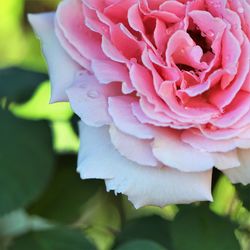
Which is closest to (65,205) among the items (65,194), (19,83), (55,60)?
(65,194)

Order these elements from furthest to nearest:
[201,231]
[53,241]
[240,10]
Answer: [53,241]
[201,231]
[240,10]

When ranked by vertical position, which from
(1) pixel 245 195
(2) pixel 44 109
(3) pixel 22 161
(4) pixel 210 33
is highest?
(4) pixel 210 33

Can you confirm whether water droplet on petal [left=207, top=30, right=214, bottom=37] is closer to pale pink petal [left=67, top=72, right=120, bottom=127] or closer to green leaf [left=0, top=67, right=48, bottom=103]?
pale pink petal [left=67, top=72, right=120, bottom=127]

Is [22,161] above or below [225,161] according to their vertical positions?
below

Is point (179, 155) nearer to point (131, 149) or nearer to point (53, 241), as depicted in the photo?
point (131, 149)

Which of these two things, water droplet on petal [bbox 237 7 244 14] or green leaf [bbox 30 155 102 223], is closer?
water droplet on petal [bbox 237 7 244 14]

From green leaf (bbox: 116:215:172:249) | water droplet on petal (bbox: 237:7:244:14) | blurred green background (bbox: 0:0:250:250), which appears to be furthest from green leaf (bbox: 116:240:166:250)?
water droplet on petal (bbox: 237:7:244:14)

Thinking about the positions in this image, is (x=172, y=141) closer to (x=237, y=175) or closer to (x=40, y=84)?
(x=237, y=175)
